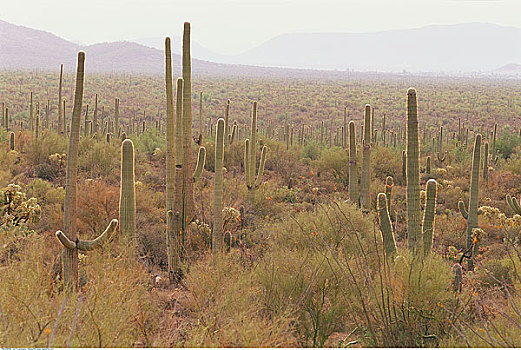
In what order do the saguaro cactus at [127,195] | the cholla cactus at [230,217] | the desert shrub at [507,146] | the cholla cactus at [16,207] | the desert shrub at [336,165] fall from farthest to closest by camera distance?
the desert shrub at [507,146], the desert shrub at [336,165], the cholla cactus at [230,217], the cholla cactus at [16,207], the saguaro cactus at [127,195]

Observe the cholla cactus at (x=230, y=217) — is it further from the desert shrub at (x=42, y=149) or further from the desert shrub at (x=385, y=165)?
the desert shrub at (x=385, y=165)

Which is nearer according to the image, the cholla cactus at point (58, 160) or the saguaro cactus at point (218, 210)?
the saguaro cactus at point (218, 210)

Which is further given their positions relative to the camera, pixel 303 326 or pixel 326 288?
pixel 326 288

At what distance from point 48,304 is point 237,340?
158 cm

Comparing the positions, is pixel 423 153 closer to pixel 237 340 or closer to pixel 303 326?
pixel 303 326

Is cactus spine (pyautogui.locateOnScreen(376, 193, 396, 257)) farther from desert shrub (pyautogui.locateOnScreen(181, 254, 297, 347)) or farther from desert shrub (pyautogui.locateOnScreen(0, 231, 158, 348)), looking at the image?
desert shrub (pyautogui.locateOnScreen(0, 231, 158, 348))

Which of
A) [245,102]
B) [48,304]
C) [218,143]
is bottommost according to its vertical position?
[48,304]

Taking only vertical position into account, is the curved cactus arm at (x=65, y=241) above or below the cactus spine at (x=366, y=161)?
below

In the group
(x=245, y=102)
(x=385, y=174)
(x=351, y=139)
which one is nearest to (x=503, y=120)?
(x=245, y=102)

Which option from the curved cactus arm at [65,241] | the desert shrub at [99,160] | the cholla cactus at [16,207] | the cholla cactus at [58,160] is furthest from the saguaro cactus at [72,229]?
the cholla cactus at [58,160]

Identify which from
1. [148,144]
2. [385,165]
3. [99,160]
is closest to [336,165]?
[385,165]

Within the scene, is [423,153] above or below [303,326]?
above

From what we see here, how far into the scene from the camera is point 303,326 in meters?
5.24

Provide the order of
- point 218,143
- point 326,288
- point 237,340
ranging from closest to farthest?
point 237,340
point 326,288
point 218,143
